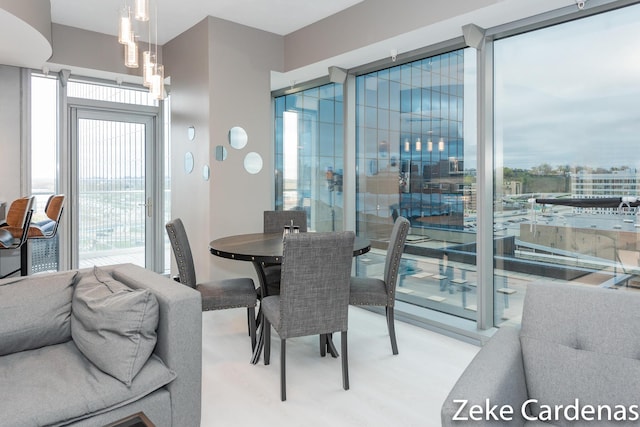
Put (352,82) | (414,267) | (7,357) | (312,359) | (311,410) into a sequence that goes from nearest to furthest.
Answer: (7,357) → (311,410) → (312,359) → (414,267) → (352,82)

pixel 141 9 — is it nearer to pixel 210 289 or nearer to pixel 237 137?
pixel 210 289

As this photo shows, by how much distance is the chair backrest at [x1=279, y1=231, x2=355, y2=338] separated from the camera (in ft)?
8.19

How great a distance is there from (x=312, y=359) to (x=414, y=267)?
1.57 m

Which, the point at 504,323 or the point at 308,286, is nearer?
the point at 308,286

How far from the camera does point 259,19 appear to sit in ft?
14.5

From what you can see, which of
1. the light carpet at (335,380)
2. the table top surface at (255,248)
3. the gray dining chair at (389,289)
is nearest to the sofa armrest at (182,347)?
the light carpet at (335,380)

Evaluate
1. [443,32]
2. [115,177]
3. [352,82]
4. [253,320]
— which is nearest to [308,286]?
[253,320]

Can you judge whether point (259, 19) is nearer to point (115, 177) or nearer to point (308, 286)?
point (115, 177)

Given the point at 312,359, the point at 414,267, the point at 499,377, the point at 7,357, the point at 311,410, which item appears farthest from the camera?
the point at 414,267

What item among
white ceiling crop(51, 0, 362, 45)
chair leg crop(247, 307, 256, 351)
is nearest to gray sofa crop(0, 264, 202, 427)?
chair leg crop(247, 307, 256, 351)

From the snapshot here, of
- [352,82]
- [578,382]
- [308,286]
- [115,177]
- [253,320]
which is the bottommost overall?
[253,320]

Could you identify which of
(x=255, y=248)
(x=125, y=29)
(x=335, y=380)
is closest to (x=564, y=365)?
(x=335, y=380)

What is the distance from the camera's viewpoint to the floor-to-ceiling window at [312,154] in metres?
5.01

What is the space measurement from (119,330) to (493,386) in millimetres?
1512
